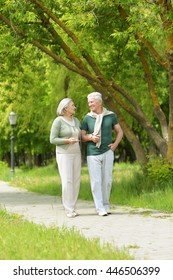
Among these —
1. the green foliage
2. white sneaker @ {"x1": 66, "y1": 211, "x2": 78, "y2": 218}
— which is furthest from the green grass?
the green foliage

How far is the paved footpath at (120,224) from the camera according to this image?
894 cm

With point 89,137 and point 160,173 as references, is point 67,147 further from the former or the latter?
point 160,173

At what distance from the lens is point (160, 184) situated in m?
17.0

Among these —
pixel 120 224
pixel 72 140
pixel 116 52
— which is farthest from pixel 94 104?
pixel 116 52

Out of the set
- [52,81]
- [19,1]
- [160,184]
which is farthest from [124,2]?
[52,81]

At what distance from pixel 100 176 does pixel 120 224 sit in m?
1.82

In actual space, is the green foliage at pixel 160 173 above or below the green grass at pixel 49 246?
below

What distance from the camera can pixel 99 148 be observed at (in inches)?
523

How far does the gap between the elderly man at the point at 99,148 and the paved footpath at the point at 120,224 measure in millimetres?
410

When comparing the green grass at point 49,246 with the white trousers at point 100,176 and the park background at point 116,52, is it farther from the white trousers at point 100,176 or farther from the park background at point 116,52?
the park background at point 116,52

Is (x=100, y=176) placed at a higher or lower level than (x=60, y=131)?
lower

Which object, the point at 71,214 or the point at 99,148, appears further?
the point at 99,148

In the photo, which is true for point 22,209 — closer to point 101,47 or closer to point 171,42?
point 171,42

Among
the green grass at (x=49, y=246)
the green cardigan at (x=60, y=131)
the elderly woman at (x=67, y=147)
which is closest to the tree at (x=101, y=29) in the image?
the elderly woman at (x=67, y=147)
